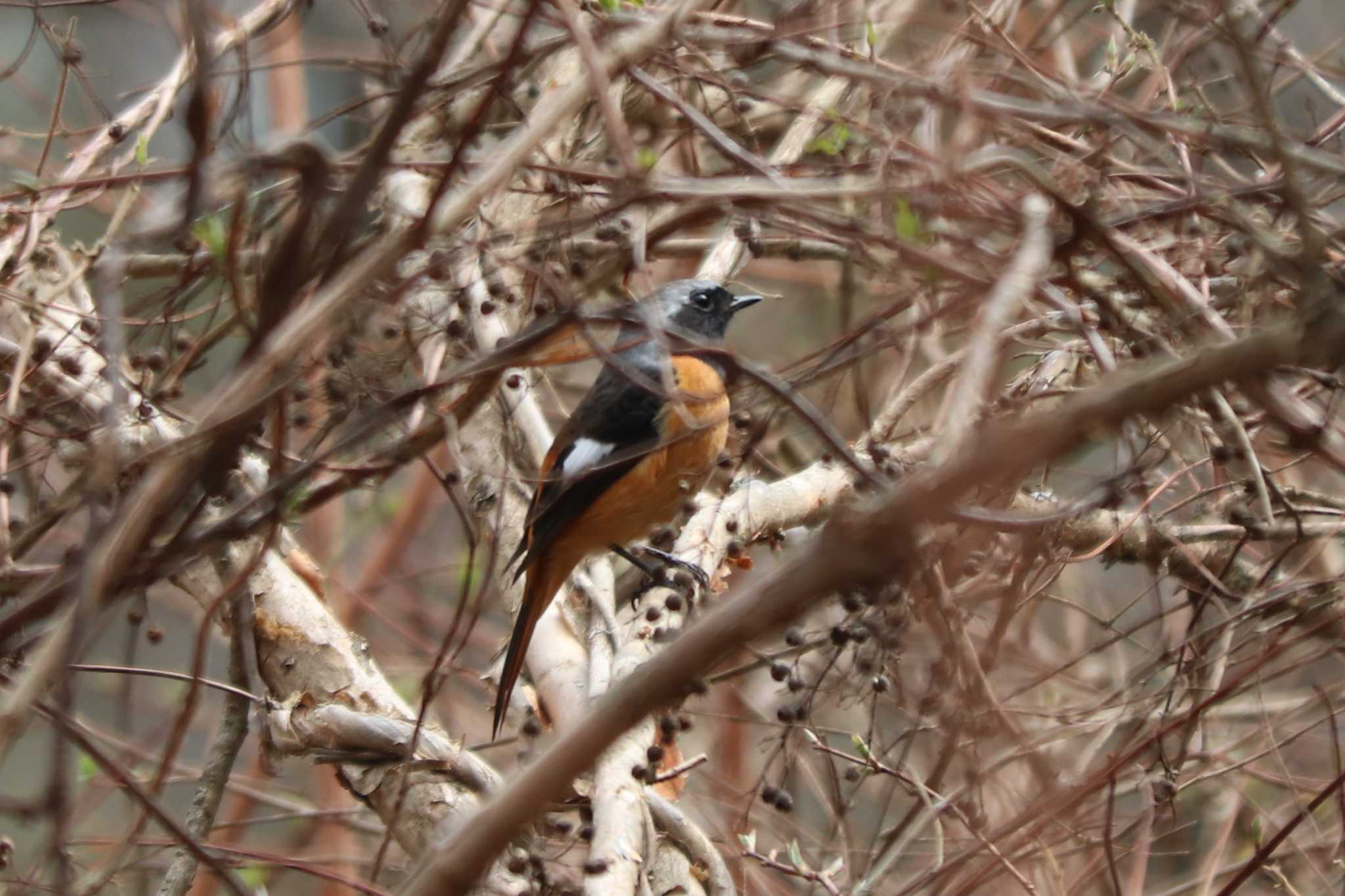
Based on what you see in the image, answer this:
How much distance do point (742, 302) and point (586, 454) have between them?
35.5 inches

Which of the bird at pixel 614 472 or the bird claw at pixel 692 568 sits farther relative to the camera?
the bird at pixel 614 472

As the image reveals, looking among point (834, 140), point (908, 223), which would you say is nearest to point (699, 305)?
point (834, 140)

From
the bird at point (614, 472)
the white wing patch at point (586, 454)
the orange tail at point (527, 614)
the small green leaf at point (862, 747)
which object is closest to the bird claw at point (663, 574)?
the bird at point (614, 472)

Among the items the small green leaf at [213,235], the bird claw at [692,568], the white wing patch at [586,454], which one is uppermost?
the white wing patch at [586,454]

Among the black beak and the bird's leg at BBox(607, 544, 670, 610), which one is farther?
the black beak

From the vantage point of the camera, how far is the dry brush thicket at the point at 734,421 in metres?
1.89

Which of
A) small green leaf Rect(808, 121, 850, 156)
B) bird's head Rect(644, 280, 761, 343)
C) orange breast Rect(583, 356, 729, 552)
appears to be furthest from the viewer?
bird's head Rect(644, 280, 761, 343)

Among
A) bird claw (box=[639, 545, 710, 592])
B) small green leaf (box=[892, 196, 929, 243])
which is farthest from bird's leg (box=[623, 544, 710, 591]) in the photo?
small green leaf (box=[892, 196, 929, 243])

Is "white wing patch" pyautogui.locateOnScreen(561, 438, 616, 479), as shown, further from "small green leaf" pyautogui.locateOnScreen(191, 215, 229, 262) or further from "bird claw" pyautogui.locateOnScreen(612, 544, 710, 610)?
"small green leaf" pyautogui.locateOnScreen(191, 215, 229, 262)

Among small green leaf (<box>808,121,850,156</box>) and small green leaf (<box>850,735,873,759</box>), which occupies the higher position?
small green leaf (<box>808,121,850,156</box>)

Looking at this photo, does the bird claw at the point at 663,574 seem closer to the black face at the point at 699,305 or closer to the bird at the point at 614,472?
the bird at the point at 614,472

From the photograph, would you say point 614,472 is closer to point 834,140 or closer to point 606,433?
point 606,433

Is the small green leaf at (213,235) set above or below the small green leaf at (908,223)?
above

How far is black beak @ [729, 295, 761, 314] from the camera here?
457 centimetres
